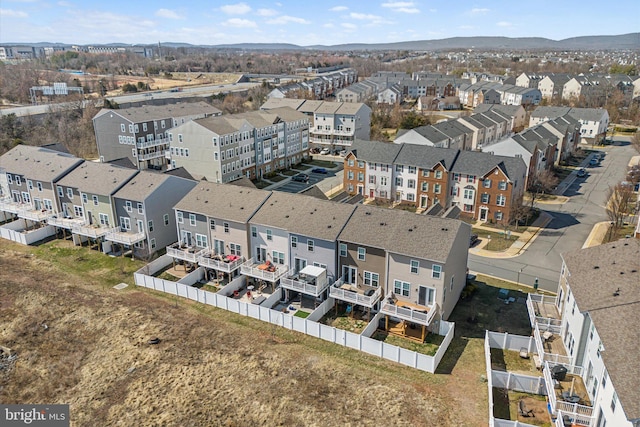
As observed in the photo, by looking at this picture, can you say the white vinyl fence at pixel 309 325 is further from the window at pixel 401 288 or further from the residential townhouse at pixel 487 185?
the residential townhouse at pixel 487 185

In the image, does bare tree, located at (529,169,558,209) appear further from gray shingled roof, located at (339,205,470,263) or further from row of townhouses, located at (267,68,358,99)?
row of townhouses, located at (267,68,358,99)

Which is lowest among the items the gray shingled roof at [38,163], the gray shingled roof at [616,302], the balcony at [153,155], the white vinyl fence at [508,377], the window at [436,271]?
the white vinyl fence at [508,377]

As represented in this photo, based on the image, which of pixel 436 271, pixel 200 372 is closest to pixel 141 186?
→ pixel 200 372

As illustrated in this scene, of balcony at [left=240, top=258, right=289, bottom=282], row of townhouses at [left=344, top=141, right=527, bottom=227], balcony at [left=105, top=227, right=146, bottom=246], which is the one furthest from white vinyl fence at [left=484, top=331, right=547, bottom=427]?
balcony at [left=105, top=227, right=146, bottom=246]

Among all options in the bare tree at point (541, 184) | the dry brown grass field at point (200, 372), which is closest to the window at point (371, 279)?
the dry brown grass field at point (200, 372)

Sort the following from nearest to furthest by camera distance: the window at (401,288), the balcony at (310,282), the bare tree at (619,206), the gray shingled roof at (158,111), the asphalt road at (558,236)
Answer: the window at (401,288) < the balcony at (310,282) < the asphalt road at (558,236) < the bare tree at (619,206) < the gray shingled roof at (158,111)

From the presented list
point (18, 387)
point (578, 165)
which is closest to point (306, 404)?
point (18, 387)

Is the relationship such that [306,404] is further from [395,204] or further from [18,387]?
[395,204]
